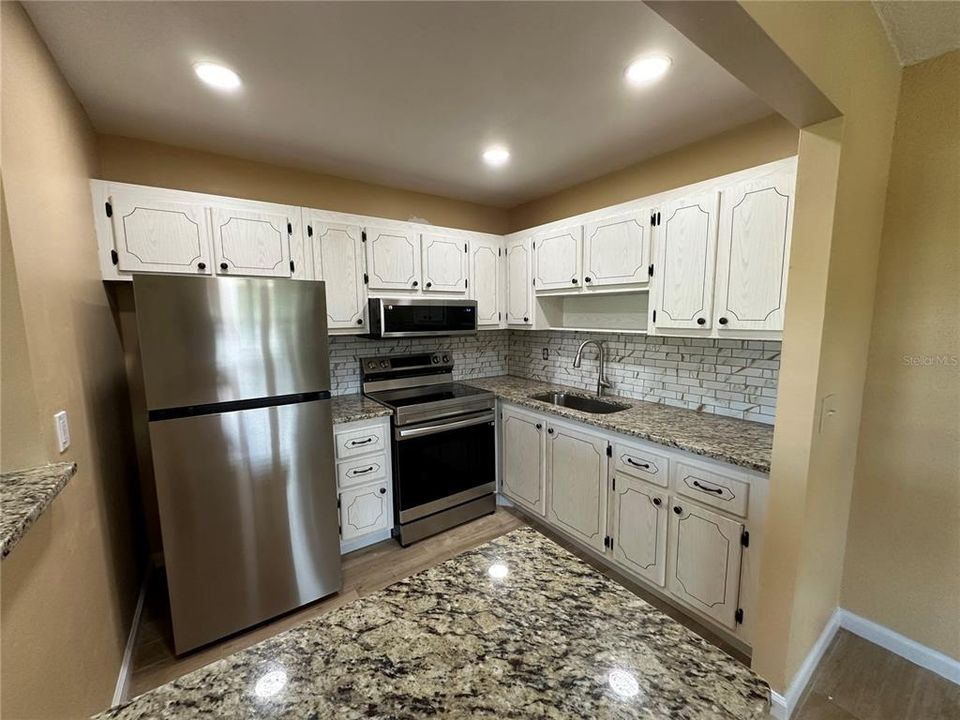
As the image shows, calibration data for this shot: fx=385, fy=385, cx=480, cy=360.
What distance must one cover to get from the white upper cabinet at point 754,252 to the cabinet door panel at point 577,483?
3.10 feet

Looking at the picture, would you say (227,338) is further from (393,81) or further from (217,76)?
(393,81)

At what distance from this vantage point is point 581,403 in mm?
2898

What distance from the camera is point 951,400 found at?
159 centimetres

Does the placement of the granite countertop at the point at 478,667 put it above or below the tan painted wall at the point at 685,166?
below

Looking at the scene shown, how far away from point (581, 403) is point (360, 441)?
1.60 meters

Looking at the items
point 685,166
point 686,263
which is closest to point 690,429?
point 686,263

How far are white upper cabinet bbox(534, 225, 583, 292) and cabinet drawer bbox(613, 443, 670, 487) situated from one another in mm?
1141

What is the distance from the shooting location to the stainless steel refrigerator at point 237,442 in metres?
1.64

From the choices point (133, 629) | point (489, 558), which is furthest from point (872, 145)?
point (133, 629)

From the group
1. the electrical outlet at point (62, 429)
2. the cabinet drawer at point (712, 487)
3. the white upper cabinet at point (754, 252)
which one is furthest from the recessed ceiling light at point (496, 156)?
the electrical outlet at point (62, 429)

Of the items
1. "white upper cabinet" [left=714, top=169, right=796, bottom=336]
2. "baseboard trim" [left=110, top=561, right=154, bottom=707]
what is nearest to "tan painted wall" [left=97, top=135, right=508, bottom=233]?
"white upper cabinet" [left=714, top=169, right=796, bottom=336]

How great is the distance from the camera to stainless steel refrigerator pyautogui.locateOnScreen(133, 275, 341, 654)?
164cm

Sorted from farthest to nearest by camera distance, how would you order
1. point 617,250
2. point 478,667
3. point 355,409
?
point 355,409
point 617,250
point 478,667

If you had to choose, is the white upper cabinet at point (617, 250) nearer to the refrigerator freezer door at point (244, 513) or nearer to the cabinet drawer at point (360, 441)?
the cabinet drawer at point (360, 441)
